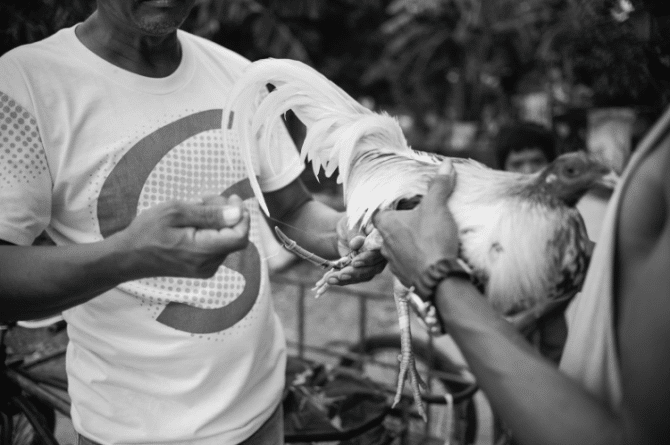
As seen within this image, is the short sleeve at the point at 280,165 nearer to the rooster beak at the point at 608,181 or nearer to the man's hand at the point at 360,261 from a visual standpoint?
the man's hand at the point at 360,261

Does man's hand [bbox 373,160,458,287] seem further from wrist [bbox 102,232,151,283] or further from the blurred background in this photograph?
the blurred background

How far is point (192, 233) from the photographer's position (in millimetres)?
1037

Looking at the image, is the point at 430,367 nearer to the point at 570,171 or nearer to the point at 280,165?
the point at 280,165

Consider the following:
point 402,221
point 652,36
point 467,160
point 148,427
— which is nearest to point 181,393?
point 148,427

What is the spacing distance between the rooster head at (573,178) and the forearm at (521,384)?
0.44m

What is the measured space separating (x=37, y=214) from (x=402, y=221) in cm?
86

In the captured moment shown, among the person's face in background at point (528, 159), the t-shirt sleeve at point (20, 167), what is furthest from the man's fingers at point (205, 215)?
the person's face in background at point (528, 159)

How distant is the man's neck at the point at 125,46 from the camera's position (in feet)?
4.96

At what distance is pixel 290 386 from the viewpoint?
2.48 metres

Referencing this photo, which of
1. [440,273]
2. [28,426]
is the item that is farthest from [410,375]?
[28,426]

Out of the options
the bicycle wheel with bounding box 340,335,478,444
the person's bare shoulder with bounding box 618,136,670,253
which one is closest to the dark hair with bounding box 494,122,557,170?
the bicycle wheel with bounding box 340,335,478,444

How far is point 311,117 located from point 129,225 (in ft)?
2.33

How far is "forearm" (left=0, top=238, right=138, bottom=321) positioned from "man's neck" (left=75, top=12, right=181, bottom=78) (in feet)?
1.99

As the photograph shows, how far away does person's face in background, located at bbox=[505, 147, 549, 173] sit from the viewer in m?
3.31
